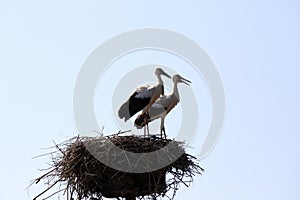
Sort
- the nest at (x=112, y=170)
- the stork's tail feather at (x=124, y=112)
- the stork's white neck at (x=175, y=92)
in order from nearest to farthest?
the nest at (x=112, y=170) → the stork's tail feather at (x=124, y=112) → the stork's white neck at (x=175, y=92)

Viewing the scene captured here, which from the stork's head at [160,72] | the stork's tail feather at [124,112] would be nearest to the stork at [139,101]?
the stork's tail feather at [124,112]

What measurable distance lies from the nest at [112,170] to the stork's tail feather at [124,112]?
2222 millimetres

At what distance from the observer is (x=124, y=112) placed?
12.2 metres

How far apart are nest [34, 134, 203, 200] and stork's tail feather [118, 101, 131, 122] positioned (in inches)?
87.5

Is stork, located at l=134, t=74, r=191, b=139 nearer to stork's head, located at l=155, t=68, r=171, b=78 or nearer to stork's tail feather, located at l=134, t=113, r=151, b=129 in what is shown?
stork's tail feather, located at l=134, t=113, r=151, b=129

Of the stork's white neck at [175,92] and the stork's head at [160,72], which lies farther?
the stork's head at [160,72]

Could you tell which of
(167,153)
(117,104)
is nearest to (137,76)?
(117,104)

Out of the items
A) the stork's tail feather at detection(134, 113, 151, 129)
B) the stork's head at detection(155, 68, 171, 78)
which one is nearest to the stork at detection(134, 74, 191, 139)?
the stork's tail feather at detection(134, 113, 151, 129)

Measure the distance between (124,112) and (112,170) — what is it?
2828 mm

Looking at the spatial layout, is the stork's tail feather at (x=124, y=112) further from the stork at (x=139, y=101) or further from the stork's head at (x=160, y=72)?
the stork's head at (x=160, y=72)

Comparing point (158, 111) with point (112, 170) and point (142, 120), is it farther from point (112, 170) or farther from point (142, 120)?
point (112, 170)

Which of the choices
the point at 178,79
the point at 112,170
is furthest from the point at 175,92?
the point at 112,170

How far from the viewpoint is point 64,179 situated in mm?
9625

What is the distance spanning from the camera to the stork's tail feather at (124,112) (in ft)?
40.1
